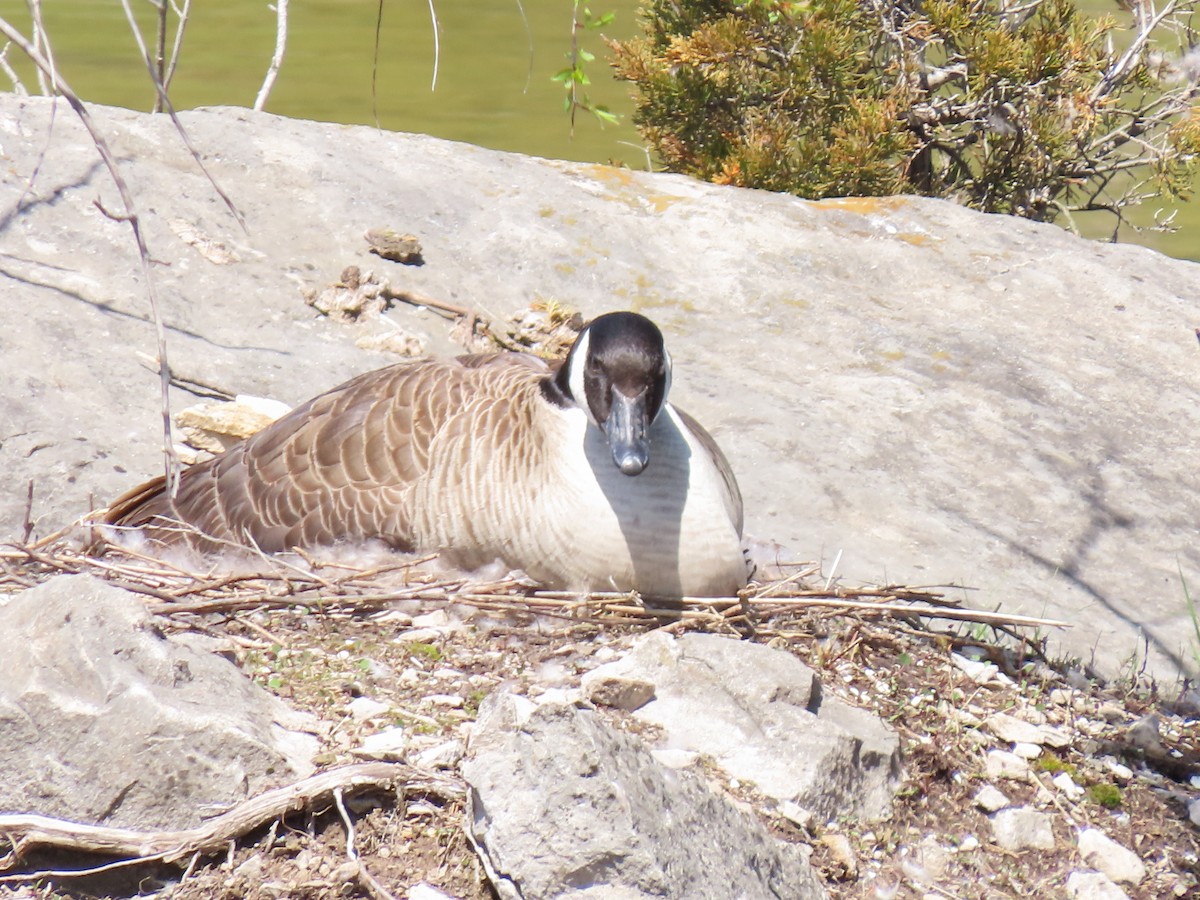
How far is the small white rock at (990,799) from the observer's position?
128 inches

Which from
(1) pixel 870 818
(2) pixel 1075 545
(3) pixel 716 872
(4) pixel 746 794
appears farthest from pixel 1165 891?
(2) pixel 1075 545

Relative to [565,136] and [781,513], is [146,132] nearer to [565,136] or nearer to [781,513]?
[781,513]

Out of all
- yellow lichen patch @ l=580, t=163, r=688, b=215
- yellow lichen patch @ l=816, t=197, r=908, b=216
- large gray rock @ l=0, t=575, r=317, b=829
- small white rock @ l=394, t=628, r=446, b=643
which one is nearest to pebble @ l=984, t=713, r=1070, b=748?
small white rock @ l=394, t=628, r=446, b=643

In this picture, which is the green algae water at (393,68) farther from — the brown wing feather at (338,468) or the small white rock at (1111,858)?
the small white rock at (1111,858)

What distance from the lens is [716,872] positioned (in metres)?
2.45

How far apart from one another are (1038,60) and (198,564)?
5.27 m

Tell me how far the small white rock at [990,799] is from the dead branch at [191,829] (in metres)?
1.28

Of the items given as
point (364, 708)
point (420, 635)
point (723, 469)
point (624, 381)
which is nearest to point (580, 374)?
point (624, 381)

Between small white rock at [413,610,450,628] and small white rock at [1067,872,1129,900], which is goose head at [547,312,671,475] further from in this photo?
small white rock at [1067,872,1129,900]

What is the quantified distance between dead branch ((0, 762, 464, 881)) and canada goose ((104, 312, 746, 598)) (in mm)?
1270

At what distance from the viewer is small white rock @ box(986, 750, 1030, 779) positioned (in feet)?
11.1

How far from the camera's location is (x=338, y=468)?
4.24 meters

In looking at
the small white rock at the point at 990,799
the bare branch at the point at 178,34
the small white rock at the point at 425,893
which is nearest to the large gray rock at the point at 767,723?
the small white rock at the point at 990,799

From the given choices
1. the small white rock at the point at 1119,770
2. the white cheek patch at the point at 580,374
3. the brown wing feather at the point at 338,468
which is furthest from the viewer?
the brown wing feather at the point at 338,468
